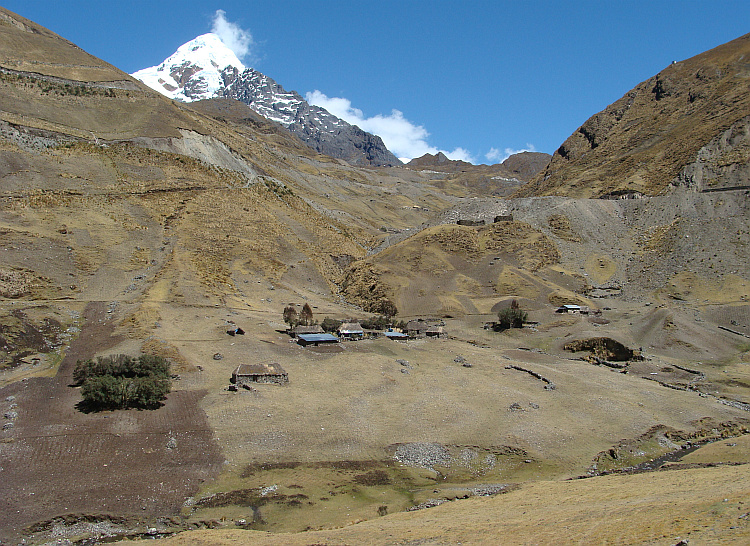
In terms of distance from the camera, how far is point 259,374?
35594mm

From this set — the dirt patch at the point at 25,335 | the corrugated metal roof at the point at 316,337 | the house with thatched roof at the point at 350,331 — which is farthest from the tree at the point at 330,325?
the dirt patch at the point at 25,335

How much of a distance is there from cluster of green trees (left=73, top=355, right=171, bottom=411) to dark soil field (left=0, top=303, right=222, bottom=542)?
0.76 meters

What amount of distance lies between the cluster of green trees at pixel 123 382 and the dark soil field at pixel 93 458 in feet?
2.48

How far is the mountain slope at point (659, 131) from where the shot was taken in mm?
100062

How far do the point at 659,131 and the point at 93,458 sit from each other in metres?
125

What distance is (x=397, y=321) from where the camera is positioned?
2470 inches

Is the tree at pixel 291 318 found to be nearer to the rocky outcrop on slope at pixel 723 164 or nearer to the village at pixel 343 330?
the village at pixel 343 330

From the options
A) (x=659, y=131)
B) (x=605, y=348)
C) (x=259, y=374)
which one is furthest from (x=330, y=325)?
(x=659, y=131)

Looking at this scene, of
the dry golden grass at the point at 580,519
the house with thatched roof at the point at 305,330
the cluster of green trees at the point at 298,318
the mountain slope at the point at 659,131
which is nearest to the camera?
the dry golden grass at the point at 580,519

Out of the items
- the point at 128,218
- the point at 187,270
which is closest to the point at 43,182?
the point at 128,218

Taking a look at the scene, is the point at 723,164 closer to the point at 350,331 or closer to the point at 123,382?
the point at 350,331

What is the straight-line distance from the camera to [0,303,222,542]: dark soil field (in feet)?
68.9

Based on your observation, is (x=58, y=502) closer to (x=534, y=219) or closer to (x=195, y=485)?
(x=195, y=485)

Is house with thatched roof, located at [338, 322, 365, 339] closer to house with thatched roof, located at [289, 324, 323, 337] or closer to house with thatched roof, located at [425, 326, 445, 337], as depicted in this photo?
house with thatched roof, located at [289, 324, 323, 337]
